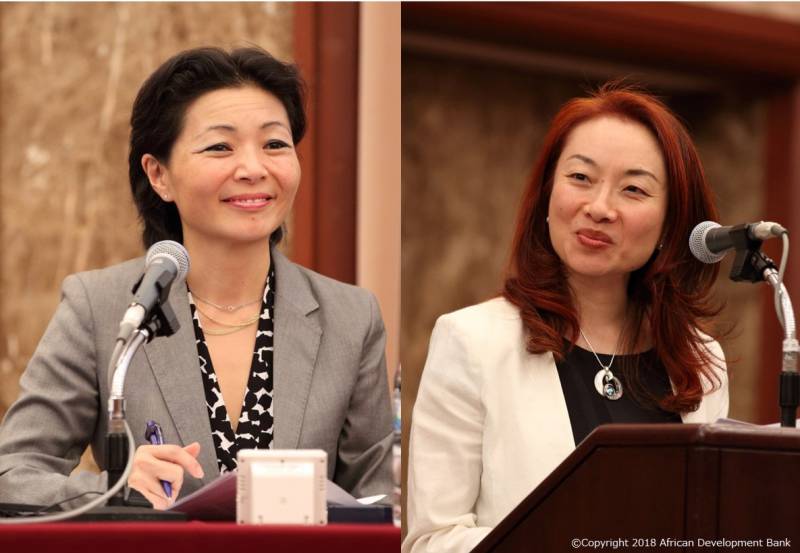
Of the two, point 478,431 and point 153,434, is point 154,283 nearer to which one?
→ point 153,434

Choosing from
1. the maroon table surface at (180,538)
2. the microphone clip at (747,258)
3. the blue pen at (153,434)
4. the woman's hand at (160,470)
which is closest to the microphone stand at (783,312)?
the microphone clip at (747,258)

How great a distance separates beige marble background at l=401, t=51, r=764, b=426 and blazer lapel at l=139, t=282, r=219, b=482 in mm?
2434

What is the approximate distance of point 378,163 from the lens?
12.7 ft

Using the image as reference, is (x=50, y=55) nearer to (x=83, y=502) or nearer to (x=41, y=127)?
(x=41, y=127)

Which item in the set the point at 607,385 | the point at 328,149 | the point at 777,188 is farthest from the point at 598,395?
the point at 777,188

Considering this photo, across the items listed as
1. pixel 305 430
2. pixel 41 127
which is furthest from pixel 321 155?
pixel 305 430

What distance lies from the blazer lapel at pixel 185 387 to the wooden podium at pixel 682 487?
3.42 ft

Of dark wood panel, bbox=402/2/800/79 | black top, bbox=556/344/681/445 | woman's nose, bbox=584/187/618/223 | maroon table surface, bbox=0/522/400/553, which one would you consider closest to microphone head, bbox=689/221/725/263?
woman's nose, bbox=584/187/618/223

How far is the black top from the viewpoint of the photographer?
2318 mm

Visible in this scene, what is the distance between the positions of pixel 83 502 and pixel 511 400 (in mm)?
758

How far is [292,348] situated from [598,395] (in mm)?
666

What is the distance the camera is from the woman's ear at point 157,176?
2773 mm

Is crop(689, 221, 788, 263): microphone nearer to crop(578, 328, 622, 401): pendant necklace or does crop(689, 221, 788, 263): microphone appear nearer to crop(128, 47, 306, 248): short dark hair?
crop(578, 328, 622, 401): pendant necklace

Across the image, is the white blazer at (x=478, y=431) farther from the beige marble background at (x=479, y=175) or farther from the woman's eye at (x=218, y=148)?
the beige marble background at (x=479, y=175)
